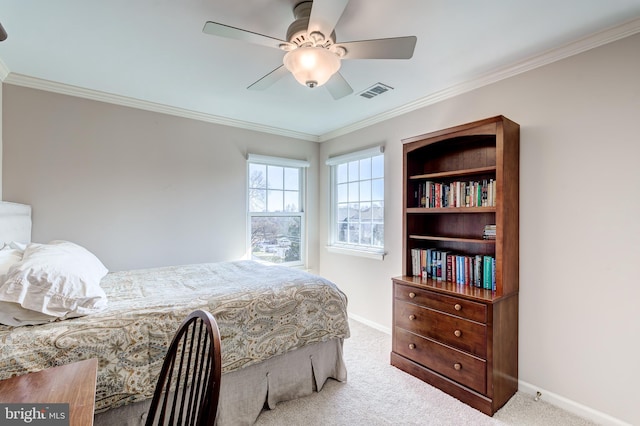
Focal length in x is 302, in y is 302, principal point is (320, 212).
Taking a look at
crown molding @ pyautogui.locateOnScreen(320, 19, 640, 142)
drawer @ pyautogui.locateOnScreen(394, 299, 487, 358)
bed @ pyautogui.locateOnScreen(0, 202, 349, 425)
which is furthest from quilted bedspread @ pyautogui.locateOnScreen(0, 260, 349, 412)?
crown molding @ pyautogui.locateOnScreen(320, 19, 640, 142)

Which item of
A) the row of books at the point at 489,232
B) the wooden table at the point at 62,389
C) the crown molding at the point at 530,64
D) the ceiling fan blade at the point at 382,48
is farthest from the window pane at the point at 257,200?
the wooden table at the point at 62,389

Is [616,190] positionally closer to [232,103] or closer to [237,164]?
[232,103]

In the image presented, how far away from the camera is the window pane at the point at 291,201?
164 inches

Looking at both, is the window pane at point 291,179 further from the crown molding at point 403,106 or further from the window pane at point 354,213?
the window pane at point 354,213

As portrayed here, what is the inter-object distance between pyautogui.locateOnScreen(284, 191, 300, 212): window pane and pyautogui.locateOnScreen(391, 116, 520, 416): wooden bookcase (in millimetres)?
1833

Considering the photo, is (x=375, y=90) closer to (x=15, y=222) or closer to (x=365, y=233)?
(x=365, y=233)

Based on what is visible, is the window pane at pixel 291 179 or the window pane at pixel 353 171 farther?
the window pane at pixel 291 179

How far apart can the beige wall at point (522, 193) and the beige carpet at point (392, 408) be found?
23 centimetres

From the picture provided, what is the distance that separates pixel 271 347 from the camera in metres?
2.00

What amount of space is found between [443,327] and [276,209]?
8.24ft

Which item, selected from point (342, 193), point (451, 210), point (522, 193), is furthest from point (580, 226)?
point (342, 193)

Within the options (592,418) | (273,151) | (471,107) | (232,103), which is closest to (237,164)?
(273,151)

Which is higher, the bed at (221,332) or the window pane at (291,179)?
the window pane at (291,179)

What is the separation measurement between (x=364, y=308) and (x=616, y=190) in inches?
101
